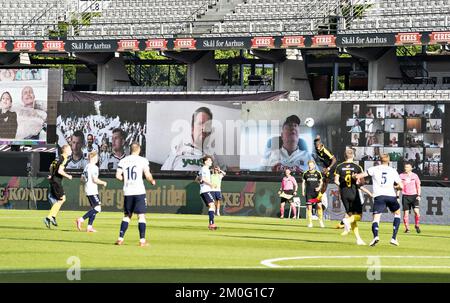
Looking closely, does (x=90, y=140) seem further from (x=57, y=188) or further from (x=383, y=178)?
(x=383, y=178)

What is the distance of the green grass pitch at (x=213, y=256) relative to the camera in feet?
54.1

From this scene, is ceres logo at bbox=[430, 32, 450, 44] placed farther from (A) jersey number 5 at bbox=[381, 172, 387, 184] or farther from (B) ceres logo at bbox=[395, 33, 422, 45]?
(A) jersey number 5 at bbox=[381, 172, 387, 184]

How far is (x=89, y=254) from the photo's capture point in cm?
1998

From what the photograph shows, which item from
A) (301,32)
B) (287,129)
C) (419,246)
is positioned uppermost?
(301,32)

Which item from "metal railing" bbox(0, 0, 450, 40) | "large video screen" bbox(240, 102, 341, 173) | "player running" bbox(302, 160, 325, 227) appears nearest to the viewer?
"player running" bbox(302, 160, 325, 227)

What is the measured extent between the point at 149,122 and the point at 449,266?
32.2m

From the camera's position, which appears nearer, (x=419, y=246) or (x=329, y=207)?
(x=419, y=246)

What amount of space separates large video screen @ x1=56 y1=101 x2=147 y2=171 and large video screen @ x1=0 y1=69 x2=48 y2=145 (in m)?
1.69

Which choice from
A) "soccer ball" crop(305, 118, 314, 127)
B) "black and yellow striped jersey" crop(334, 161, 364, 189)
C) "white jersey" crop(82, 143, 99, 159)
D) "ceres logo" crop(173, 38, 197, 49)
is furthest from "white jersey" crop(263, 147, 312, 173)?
"black and yellow striped jersey" crop(334, 161, 364, 189)

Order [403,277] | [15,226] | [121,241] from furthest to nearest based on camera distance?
1. [15,226]
2. [121,241]
3. [403,277]

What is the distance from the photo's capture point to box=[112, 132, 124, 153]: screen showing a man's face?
51.2m

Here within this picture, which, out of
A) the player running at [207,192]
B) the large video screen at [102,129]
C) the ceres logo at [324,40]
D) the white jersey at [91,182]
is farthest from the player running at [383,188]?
the ceres logo at [324,40]

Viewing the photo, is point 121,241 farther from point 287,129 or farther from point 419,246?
point 287,129
